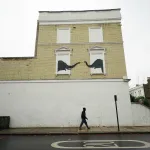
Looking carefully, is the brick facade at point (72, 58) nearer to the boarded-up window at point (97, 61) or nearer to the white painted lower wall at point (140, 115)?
the boarded-up window at point (97, 61)

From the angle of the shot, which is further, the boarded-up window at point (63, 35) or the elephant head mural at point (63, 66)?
the boarded-up window at point (63, 35)

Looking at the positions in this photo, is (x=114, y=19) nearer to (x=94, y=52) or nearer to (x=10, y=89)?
(x=94, y=52)

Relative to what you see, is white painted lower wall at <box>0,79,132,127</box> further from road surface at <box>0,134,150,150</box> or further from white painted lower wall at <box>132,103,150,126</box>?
road surface at <box>0,134,150,150</box>

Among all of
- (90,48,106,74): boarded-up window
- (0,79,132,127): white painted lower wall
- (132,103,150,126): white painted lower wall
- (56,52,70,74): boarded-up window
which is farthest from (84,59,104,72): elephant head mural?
(132,103,150,126): white painted lower wall

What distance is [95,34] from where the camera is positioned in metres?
19.1

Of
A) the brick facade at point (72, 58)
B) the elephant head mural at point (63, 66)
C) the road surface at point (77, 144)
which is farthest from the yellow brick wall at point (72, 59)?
the road surface at point (77, 144)

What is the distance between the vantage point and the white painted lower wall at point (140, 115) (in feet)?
55.2

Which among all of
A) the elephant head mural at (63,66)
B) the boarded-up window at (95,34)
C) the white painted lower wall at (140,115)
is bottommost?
the white painted lower wall at (140,115)

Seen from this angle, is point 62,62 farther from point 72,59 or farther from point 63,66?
point 72,59

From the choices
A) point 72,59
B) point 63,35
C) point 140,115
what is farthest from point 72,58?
point 140,115

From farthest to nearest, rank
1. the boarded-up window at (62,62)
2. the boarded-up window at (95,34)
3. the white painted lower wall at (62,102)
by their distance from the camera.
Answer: the boarded-up window at (95,34) → the boarded-up window at (62,62) → the white painted lower wall at (62,102)

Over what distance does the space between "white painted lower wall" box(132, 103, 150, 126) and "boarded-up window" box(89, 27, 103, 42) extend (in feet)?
25.0

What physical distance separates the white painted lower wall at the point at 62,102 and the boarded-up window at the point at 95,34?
15.2 ft

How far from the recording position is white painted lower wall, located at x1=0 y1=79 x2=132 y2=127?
16.7 metres
